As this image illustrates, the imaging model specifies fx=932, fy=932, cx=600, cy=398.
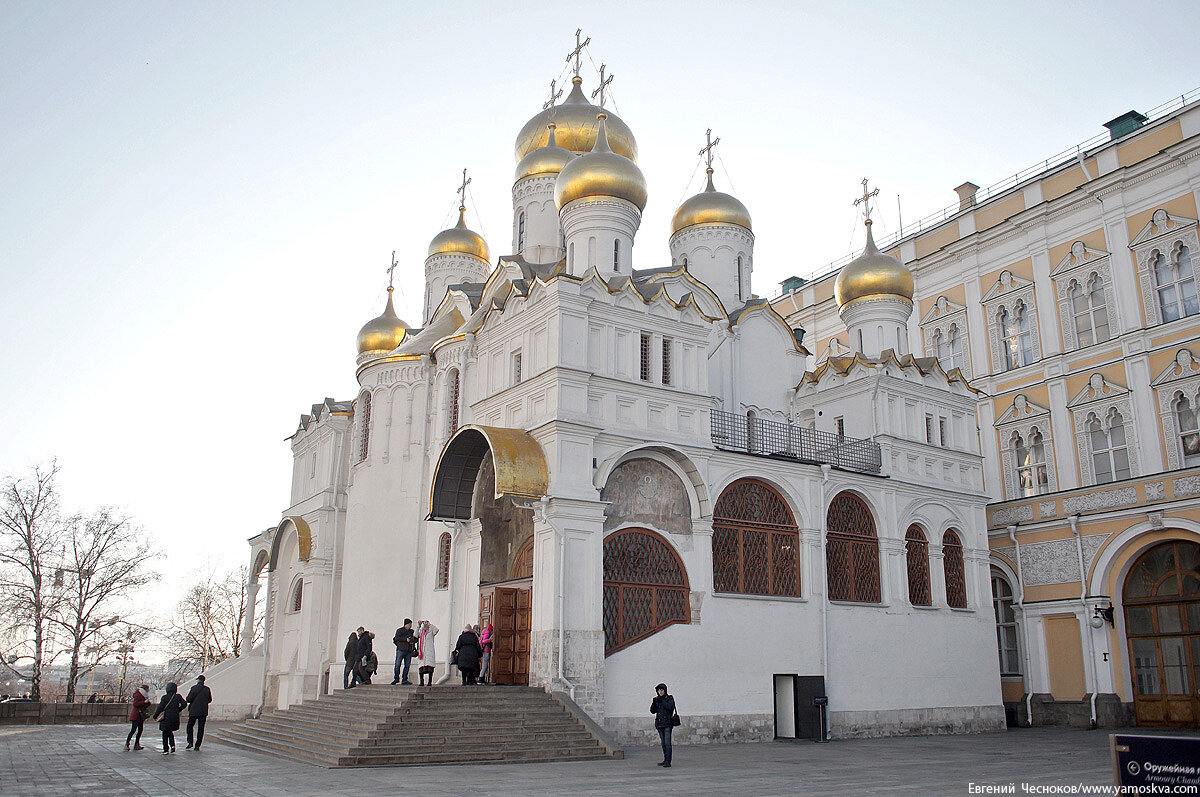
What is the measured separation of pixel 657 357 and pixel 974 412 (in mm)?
9464

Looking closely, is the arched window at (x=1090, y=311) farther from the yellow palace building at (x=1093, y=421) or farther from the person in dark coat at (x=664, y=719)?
the person in dark coat at (x=664, y=719)

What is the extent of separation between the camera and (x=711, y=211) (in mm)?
22953

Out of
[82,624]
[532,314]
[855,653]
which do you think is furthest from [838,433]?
[82,624]

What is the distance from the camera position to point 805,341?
32.5m

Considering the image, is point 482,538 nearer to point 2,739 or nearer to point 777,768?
point 777,768

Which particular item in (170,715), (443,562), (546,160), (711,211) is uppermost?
(546,160)

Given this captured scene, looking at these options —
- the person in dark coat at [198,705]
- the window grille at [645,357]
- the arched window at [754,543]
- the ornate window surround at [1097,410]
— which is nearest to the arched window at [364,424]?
the window grille at [645,357]

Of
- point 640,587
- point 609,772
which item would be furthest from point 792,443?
point 609,772

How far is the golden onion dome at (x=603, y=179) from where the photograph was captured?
19219mm

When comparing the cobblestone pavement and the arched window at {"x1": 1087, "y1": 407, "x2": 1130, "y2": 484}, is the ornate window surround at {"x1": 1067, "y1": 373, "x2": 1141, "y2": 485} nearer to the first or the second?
the arched window at {"x1": 1087, "y1": 407, "x2": 1130, "y2": 484}

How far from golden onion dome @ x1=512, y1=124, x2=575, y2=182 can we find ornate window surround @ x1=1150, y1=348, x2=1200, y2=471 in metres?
14.8

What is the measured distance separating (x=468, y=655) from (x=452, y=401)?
22.4ft

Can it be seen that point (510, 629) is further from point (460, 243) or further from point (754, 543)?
point (460, 243)

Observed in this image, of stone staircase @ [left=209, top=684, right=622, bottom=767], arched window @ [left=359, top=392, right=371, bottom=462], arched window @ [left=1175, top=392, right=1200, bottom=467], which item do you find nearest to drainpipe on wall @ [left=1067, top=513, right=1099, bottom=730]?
arched window @ [left=1175, top=392, right=1200, bottom=467]
